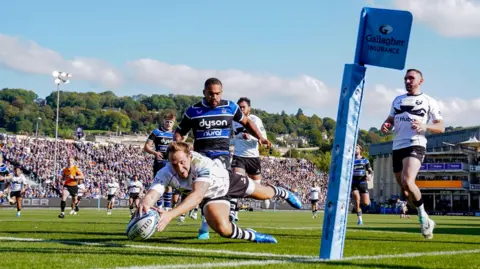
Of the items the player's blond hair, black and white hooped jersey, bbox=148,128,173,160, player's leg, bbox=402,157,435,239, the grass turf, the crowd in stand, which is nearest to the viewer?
the grass turf

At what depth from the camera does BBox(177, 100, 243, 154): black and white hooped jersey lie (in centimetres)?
979

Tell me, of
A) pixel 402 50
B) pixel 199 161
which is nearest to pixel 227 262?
pixel 199 161

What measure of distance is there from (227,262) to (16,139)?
2702 inches

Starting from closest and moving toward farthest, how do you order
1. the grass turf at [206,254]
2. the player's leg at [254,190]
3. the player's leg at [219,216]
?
1. the grass turf at [206,254]
2. the player's leg at [219,216]
3. the player's leg at [254,190]

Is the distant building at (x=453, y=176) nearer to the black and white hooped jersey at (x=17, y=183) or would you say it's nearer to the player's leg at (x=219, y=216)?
the black and white hooped jersey at (x=17, y=183)

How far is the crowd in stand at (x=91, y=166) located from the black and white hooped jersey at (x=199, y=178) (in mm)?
46164

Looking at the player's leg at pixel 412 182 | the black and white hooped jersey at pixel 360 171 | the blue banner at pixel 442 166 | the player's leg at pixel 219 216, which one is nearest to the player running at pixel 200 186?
the player's leg at pixel 219 216

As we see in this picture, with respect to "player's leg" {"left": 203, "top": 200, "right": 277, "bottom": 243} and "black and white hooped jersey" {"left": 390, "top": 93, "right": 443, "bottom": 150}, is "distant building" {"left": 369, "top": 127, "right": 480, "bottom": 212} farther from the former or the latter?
"player's leg" {"left": 203, "top": 200, "right": 277, "bottom": 243}

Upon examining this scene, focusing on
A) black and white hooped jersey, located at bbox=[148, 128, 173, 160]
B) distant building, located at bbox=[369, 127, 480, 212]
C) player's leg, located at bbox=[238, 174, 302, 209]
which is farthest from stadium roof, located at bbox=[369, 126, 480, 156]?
player's leg, located at bbox=[238, 174, 302, 209]

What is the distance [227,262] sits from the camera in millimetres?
6289

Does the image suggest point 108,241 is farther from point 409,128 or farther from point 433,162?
point 433,162

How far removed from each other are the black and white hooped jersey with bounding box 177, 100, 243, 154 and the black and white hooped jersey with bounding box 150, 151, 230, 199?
2257mm

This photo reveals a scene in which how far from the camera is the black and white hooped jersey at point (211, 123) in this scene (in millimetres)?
9789

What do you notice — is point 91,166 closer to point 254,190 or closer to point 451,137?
point 451,137
